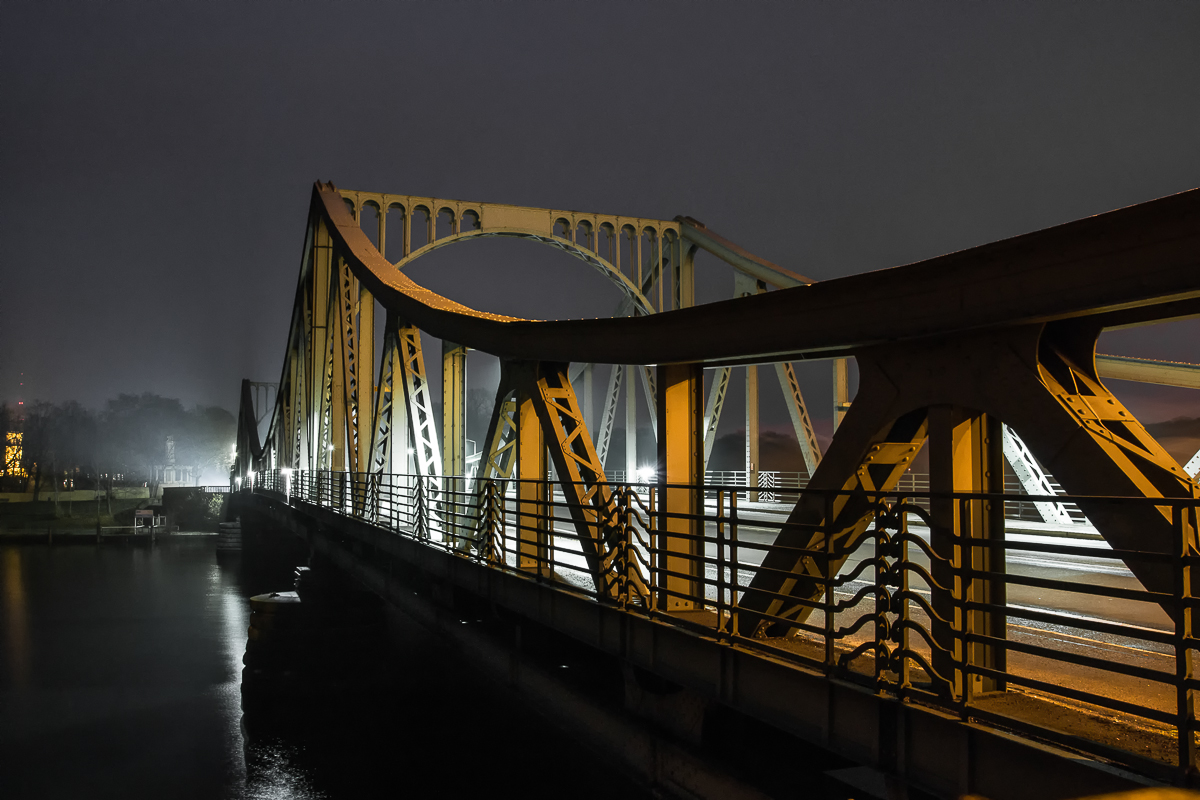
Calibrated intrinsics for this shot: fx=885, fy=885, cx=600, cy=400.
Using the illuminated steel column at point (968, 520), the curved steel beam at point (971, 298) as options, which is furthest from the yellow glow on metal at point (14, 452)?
the illuminated steel column at point (968, 520)

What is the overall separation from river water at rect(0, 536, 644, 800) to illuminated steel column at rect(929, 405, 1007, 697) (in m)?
6.50

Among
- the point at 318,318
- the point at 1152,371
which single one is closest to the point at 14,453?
the point at 318,318

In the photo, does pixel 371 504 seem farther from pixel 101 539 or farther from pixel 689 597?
pixel 101 539

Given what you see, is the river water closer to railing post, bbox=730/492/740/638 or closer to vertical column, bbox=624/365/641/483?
railing post, bbox=730/492/740/638

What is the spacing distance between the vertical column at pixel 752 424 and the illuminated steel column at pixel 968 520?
983 inches

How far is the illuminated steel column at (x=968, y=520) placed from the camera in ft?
12.2

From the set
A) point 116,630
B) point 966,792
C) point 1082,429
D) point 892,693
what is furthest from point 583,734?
point 116,630

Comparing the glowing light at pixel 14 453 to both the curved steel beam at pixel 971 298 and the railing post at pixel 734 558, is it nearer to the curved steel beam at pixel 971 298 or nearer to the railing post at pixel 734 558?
the curved steel beam at pixel 971 298

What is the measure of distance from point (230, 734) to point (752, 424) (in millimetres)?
18997

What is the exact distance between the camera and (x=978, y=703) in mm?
3537

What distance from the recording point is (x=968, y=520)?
3.91 m

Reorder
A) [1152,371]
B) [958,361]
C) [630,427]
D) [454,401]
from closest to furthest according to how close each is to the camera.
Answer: [958,361], [454,401], [1152,371], [630,427]

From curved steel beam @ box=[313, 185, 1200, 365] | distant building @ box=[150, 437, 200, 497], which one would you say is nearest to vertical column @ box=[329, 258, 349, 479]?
curved steel beam @ box=[313, 185, 1200, 365]

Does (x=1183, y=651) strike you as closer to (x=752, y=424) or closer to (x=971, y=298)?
(x=971, y=298)
